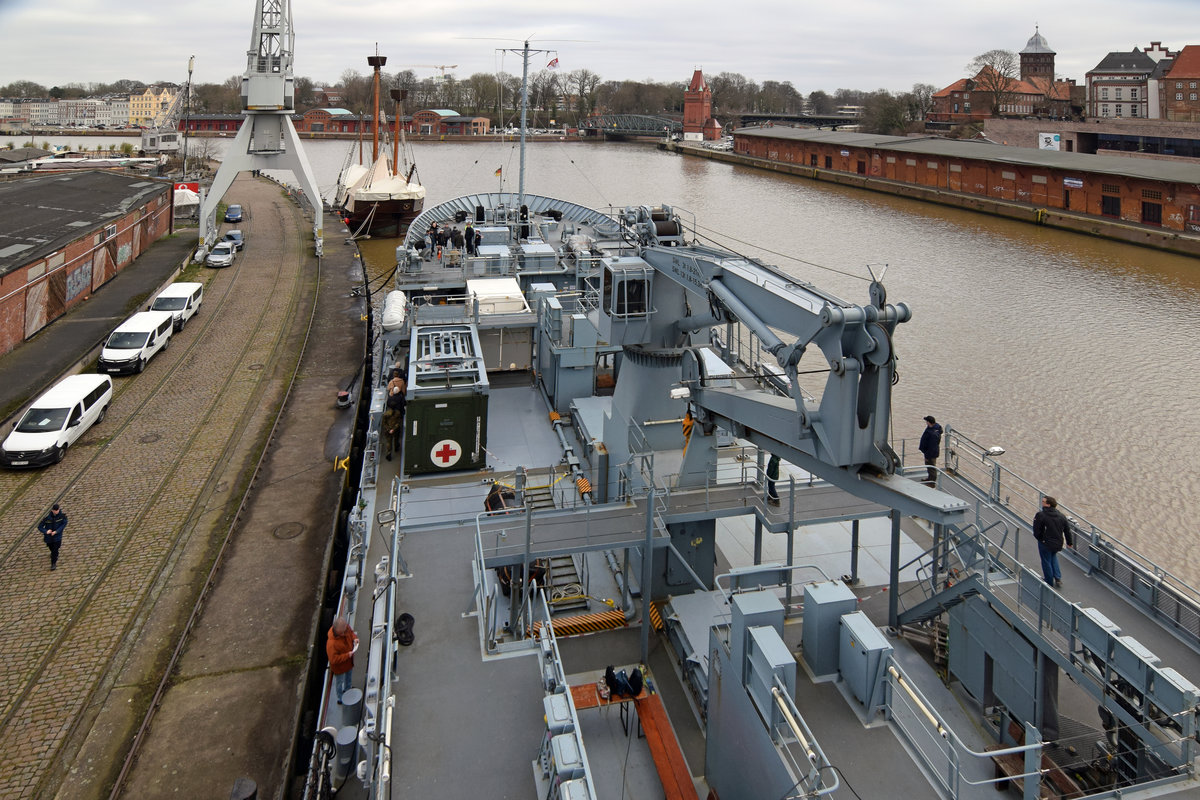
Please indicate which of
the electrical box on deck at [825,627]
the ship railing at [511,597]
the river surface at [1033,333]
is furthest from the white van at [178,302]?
the electrical box on deck at [825,627]

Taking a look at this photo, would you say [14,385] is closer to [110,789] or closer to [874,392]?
[110,789]

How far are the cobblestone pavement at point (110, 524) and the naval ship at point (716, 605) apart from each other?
3036 mm

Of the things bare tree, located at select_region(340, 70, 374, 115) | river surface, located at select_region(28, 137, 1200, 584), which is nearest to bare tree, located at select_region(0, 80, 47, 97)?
bare tree, located at select_region(340, 70, 374, 115)

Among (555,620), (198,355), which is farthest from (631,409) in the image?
(198,355)

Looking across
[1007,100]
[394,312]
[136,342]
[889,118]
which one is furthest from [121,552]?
[1007,100]

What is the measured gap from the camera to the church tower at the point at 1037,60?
380 ft

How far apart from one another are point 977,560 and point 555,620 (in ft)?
18.7

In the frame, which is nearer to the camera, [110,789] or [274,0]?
[110,789]

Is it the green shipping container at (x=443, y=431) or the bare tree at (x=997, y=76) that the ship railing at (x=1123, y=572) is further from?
the bare tree at (x=997, y=76)

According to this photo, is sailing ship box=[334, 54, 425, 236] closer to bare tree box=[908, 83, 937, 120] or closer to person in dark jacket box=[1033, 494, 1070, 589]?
person in dark jacket box=[1033, 494, 1070, 589]

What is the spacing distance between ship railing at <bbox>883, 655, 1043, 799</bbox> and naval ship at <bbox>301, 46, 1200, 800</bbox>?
1.4 inches

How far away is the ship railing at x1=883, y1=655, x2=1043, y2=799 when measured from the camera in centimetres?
698

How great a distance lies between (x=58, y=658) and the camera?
11375 mm

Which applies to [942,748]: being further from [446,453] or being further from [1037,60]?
[1037,60]
